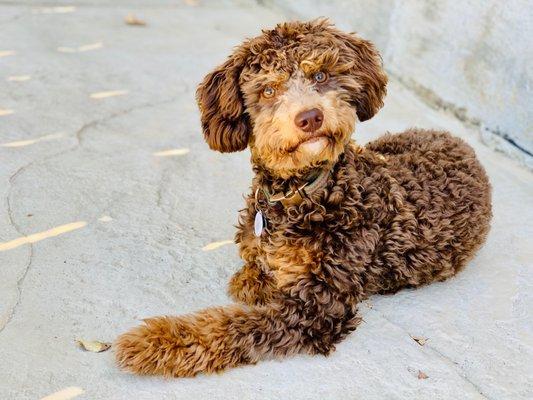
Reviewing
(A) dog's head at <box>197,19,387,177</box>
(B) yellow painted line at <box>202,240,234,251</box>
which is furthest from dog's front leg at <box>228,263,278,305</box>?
(A) dog's head at <box>197,19,387,177</box>

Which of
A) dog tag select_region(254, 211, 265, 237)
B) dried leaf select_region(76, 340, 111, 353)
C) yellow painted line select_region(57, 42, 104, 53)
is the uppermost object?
dog tag select_region(254, 211, 265, 237)

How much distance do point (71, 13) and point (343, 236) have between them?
15.0ft

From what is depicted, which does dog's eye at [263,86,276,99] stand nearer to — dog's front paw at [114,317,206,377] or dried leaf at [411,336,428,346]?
dog's front paw at [114,317,206,377]

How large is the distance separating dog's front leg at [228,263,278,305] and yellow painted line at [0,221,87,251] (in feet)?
3.25

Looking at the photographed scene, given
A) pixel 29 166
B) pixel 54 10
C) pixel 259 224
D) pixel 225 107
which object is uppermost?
pixel 225 107

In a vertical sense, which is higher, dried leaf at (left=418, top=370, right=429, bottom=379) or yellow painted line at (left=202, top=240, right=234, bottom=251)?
dried leaf at (left=418, top=370, right=429, bottom=379)

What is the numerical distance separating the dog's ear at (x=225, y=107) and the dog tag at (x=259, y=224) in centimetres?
32

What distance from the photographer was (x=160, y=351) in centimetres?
284

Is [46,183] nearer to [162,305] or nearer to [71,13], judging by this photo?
[162,305]

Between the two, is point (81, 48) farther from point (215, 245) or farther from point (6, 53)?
point (215, 245)

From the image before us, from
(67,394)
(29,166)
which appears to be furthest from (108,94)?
(67,394)

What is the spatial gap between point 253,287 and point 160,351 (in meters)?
0.60

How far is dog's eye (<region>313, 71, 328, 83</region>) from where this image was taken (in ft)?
9.40

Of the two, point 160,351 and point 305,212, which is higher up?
point 305,212
